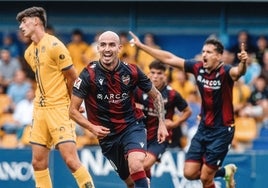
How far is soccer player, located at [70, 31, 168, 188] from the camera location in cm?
1218

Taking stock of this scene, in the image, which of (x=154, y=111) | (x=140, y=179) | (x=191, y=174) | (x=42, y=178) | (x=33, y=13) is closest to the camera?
(x=140, y=179)

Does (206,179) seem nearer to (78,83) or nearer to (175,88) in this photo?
(78,83)

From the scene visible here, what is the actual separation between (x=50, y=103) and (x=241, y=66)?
248 centimetres

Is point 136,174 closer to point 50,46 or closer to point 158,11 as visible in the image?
point 50,46

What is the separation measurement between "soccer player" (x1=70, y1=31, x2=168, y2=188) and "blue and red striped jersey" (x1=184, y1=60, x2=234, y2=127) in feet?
4.44

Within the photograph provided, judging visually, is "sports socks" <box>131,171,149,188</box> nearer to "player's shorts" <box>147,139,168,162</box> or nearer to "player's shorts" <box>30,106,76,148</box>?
"player's shorts" <box>30,106,76,148</box>

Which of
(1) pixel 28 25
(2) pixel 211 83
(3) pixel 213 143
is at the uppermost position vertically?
(1) pixel 28 25

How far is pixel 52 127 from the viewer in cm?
1277

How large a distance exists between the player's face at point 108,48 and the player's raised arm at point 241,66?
1.70 metres

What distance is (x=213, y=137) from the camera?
14.0m

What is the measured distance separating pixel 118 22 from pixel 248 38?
375cm

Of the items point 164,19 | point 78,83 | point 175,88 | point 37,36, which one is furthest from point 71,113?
point 164,19

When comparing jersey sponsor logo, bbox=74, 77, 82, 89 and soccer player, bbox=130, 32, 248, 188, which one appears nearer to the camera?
jersey sponsor logo, bbox=74, 77, 82, 89

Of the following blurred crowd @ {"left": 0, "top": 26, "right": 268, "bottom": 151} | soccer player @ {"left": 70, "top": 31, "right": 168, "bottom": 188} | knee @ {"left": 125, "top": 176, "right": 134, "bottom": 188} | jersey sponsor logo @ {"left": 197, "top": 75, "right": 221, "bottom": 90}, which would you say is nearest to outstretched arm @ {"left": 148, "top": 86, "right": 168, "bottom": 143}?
soccer player @ {"left": 70, "top": 31, "right": 168, "bottom": 188}
